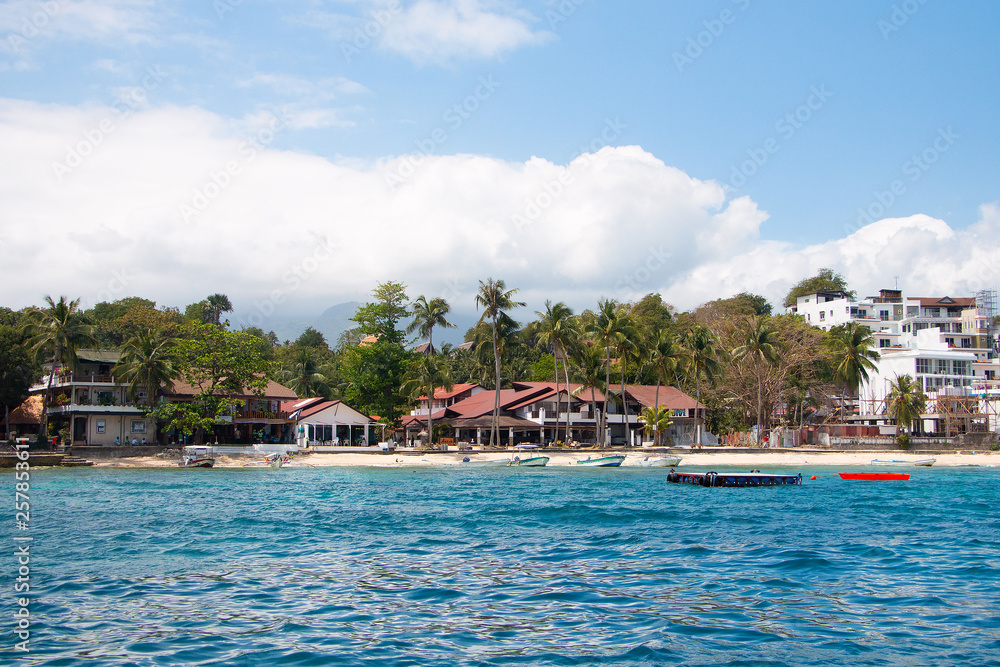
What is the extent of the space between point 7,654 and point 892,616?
1404 cm

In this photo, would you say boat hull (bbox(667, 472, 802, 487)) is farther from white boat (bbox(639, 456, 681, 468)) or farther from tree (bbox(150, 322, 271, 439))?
tree (bbox(150, 322, 271, 439))

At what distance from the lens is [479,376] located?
3711 inches

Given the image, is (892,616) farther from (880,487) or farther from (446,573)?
(880,487)

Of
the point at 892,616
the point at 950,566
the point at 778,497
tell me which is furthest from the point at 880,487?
the point at 892,616

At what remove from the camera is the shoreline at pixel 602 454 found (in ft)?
186

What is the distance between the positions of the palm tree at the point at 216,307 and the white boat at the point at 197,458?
218 feet

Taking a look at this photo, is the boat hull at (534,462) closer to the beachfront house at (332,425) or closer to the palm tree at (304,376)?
the beachfront house at (332,425)

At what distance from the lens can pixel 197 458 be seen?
2212 inches

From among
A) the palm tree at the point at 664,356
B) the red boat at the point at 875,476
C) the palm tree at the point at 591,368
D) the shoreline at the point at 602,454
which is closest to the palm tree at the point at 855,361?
the shoreline at the point at 602,454

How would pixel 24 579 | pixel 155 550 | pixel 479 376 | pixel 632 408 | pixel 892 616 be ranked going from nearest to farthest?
pixel 892 616 → pixel 24 579 → pixel 155 550 → pixel 632 408 → pixel 479 376

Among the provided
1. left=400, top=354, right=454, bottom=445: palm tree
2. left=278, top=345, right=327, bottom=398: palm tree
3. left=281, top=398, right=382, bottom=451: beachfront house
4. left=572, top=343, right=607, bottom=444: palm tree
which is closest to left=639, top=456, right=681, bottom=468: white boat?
left=572, top=343, right=607, bottom=444: palm tree

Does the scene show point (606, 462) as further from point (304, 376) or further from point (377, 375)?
point (304, 376)

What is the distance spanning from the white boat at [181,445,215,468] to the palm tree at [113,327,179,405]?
6.92m

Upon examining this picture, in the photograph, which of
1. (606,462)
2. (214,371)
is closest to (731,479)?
(606,462)
